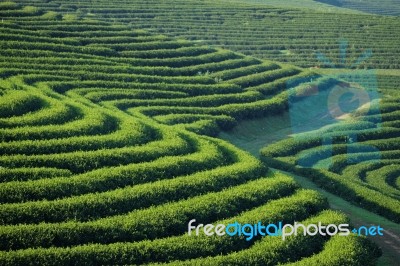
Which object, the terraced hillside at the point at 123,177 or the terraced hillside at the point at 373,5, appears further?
the terraced hillside at the point at 373,5

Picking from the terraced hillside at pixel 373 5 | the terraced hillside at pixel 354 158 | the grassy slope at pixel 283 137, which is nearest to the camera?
the grassy slope at pixel 283 137

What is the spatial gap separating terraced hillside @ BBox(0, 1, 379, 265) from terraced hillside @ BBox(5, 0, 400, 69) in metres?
24.3

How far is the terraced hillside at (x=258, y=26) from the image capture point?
66000 mm

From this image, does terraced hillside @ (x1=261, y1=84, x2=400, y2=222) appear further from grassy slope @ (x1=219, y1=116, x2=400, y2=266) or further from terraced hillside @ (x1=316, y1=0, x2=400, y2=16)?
terraced hillside @ (x1=316, y1=0, x2=400, y2=16)

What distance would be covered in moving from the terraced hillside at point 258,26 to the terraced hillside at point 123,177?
24.3m

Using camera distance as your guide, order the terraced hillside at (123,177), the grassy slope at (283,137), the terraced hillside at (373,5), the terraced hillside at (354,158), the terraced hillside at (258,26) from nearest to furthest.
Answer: the terraced hillside at (123,177), the grassy slope at (283,137), the terraced hillside at (354,158), the terraced hillside at (258,26), the terraced hillside at (373,5)

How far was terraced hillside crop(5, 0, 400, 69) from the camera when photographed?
66000mm

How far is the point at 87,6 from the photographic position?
216 feet

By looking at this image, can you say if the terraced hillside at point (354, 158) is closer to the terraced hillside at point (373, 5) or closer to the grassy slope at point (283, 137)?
the grassy slope at point (283, 137)

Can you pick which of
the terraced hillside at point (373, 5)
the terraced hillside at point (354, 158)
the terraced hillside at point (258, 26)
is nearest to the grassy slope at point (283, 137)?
the terraced hillside at point (354, 158)

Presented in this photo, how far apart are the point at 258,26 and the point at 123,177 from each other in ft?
176

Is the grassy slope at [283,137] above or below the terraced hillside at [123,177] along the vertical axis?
below

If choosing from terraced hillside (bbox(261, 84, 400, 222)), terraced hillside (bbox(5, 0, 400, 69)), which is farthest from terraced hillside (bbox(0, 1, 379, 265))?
terraced hillside (bbox(5, 0, 400, 69))

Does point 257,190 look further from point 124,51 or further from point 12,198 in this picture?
point 124,51
